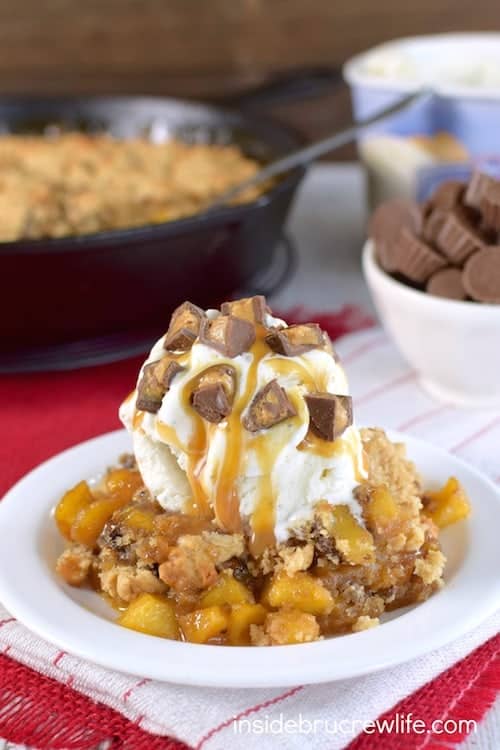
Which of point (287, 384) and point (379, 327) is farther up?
point (287, 384)

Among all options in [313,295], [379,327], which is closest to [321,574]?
[379,327]

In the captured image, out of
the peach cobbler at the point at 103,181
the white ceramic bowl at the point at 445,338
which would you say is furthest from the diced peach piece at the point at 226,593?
the peach cobbler at the point at 103,181

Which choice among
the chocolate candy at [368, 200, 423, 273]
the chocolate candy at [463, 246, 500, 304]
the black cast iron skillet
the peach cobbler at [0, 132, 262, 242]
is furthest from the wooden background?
the chocolate candy at [463, 246, 500, 304]

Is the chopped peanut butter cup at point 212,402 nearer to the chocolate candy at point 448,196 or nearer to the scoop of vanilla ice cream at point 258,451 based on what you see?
the scoop of vanilla ice cream at point 258,451

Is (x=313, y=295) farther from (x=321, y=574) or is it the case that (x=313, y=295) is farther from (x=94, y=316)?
(x=321, y=574)

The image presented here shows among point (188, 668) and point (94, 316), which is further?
point (94, 316)

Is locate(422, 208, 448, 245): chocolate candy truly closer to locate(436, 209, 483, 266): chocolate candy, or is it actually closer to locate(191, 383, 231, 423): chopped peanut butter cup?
locate(436, 209, 483, 266): chocolate candy
